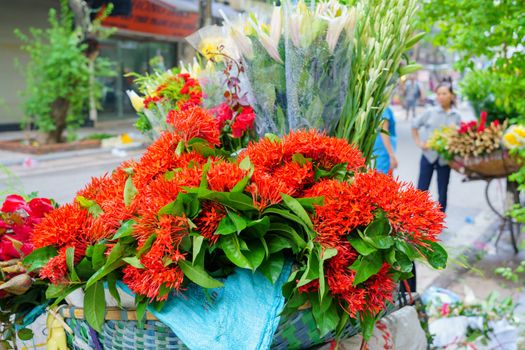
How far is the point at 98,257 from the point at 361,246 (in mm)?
598

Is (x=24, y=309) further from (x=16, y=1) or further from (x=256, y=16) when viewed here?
(x=16, y=1)

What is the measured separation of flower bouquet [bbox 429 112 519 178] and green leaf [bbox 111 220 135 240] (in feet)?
15.1

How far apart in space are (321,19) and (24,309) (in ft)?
4.00

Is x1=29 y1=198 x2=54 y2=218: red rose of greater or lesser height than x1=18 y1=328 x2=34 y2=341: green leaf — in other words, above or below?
above

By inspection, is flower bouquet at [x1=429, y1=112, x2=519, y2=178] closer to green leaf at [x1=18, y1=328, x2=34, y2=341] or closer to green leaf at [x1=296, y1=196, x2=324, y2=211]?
green leaf at [x1=296, y1=196, x2=324, y2=211]

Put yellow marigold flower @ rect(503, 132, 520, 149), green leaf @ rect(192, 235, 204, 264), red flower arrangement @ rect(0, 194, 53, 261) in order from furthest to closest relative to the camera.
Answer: yellow marigold flower @ rect(503, 132, 520, 149) → red flower arrangement @ rect(0, 194, 53, 261) → green leaf @ rect(192, 235, 204, 264)

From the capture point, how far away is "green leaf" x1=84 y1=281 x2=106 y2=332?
129 cm

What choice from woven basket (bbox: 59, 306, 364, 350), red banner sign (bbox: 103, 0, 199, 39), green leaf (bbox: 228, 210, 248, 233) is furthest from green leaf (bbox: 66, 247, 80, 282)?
red banner sign (bbox: 103, 0, 199, 39)

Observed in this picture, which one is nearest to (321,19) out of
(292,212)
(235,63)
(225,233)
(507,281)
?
(235,63)

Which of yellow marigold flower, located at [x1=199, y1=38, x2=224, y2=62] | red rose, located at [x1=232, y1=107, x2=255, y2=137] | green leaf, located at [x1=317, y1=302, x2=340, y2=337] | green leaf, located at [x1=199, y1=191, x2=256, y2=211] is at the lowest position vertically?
green leaf, located at [x1=317, y1=302, x2=340, y2=337]

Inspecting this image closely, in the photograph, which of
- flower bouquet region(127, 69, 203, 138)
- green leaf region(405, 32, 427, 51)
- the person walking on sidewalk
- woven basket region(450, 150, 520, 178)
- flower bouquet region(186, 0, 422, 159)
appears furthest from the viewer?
the person walking on sidewalk

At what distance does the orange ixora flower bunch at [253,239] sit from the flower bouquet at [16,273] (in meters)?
0.15

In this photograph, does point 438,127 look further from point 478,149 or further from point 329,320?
point 329,320

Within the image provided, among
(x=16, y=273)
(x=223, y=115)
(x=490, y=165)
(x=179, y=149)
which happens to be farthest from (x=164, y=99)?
(x=490, y=165)
